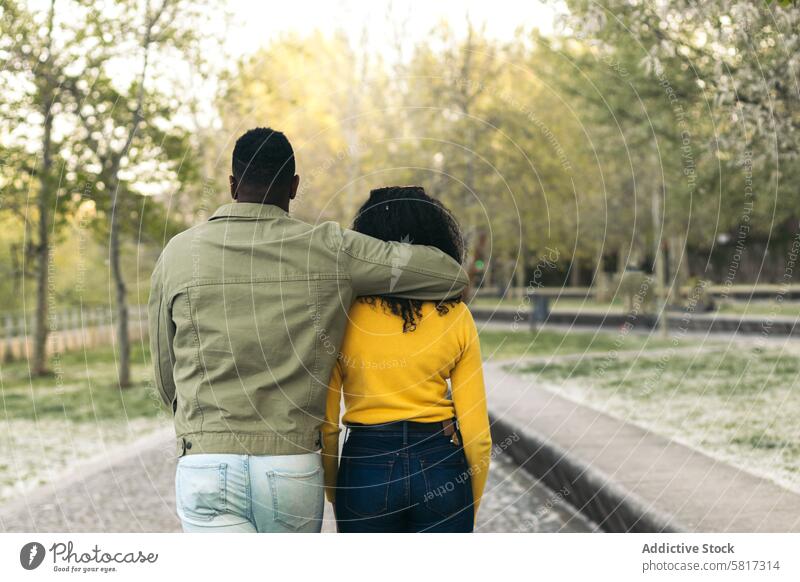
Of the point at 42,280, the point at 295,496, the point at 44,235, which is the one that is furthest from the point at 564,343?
the point at 295,496

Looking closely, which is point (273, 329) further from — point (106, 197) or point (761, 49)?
point (106, 197)

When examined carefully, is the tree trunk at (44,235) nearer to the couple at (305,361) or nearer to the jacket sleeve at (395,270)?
the couple at (305,361)

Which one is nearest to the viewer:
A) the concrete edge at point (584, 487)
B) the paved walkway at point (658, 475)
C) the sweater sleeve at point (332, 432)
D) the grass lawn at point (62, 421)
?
the sweater sleeve at point (332, 432)

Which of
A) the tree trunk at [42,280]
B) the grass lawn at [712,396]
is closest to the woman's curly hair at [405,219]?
the grass lawn at [712,396]

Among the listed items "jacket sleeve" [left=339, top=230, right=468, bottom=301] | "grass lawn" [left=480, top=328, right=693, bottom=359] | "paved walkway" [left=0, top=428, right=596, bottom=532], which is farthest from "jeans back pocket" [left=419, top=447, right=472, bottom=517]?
"grass lawn" [left=480, top=328, right=693, bottom=359]

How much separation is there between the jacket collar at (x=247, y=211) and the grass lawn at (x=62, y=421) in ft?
11.3

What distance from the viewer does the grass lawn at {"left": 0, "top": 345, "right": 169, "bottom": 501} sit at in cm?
927

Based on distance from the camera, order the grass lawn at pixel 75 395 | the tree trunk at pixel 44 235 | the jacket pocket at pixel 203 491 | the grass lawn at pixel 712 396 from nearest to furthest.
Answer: the jacket pocket at pixel 203 491 → the grass lawn at pixel 712 396 → the tree trunk at pixel 44 235 → the grass lawn at pixel 75 395

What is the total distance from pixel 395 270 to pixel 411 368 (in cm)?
29

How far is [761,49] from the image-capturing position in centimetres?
855

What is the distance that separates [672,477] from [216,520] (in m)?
4.13

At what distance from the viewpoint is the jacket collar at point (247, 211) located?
3105 millimetres

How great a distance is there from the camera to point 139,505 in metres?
7.50
